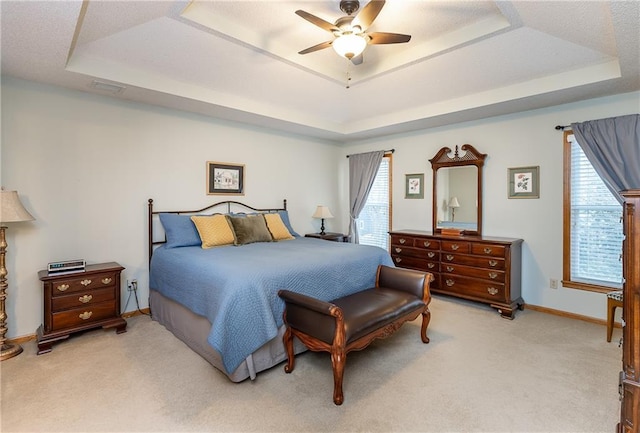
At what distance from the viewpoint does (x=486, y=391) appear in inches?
89.0

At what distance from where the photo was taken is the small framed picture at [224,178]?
4.38 meters

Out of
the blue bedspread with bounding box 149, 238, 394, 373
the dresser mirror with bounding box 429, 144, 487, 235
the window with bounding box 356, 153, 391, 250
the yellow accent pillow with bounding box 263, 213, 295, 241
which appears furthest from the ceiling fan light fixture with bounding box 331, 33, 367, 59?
the window with bounding box 356, 153, 391, 250

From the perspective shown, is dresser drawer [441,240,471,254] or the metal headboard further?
dresser drawer [441,240,471,254]

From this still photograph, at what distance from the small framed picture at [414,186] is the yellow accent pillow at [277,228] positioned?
6.78 feet

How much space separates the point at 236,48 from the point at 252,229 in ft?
6.66

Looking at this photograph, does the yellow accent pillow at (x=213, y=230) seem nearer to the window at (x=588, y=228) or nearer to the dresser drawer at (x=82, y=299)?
the dresser drawer at (x=82, y=299)

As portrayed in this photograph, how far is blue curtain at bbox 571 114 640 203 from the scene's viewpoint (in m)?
3.21

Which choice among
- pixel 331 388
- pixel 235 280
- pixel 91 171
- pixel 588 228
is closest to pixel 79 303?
→ pixel 91 171

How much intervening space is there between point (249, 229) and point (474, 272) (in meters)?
2.83

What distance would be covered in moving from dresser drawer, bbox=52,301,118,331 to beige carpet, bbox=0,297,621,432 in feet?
0.60

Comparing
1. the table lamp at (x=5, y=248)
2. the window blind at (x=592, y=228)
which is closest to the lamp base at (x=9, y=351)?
the table lamp at (x=5, y=248)

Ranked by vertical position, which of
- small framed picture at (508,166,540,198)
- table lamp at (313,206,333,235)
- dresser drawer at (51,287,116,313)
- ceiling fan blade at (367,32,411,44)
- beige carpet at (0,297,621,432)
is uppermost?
ceiling fan blade at (367,32,411,44)

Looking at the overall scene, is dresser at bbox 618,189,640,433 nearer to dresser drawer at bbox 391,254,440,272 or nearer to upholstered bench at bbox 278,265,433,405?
upholstered bench at bbox 278,265,433,405

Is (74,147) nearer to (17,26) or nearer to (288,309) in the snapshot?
(17,26)
